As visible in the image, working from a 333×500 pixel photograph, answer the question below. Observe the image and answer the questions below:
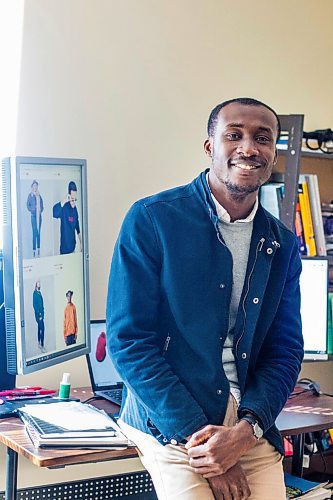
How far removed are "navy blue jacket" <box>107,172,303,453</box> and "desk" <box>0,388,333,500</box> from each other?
16 centimetres

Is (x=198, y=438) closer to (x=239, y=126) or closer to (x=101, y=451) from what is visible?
(x=101, y=451)

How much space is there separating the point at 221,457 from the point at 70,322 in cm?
69

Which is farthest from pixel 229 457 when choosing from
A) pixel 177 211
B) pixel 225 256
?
pixel 177 211

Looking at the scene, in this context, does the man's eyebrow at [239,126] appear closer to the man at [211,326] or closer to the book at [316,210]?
the man at [211,326]

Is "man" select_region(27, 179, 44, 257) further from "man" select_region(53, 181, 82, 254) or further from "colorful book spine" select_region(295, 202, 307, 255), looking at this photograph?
"colorful book spine" select_region(295, 202, 307, 255)

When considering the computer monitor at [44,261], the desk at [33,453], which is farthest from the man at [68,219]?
the desk at [33,453]

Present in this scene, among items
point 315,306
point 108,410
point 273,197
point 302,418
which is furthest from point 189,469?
point 273,197

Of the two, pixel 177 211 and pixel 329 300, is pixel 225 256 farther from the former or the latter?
pixel 329 300

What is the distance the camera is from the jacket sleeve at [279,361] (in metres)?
1.93

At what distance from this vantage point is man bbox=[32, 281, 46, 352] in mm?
2115

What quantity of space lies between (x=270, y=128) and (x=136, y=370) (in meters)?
0.72

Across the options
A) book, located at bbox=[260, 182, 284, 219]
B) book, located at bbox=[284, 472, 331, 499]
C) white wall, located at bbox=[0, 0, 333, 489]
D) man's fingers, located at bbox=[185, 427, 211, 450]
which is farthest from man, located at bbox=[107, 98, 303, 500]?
book, located at bbox=[260, 182, 284, 219]

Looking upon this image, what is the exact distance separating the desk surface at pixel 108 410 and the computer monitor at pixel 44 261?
170mm

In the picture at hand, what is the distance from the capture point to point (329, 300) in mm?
3137
